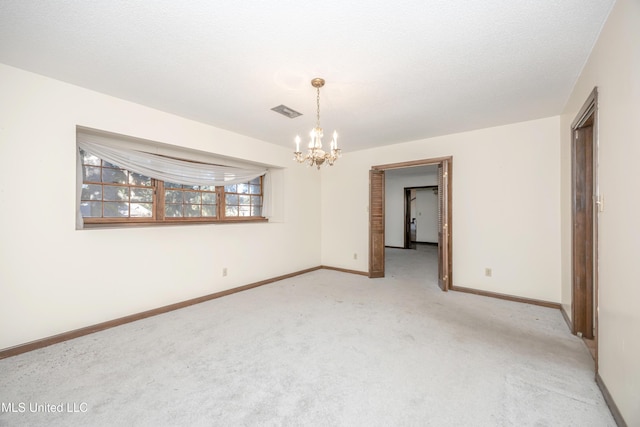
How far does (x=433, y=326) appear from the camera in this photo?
2.71 meters

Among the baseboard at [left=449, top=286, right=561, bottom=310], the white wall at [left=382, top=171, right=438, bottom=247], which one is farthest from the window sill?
the white wall at [left=382, top=171, right=438, bottom=247]

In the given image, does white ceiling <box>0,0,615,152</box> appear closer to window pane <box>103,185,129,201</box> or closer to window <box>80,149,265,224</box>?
window <box>80,149,265,224</box>

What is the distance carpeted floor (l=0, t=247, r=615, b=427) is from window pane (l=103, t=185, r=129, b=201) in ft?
4.69

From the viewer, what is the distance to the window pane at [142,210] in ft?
10.3

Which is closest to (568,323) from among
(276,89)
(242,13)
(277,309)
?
(277,309)

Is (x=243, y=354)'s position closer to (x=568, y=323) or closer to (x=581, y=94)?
(x=568, y=323)

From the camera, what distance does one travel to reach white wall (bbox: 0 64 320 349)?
218 cm

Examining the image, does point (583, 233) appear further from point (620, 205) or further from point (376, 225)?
point (376, 225)

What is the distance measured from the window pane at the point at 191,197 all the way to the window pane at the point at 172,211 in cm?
14

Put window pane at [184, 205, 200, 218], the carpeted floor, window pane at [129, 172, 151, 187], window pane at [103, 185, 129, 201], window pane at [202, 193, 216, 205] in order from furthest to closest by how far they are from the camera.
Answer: window pane at [202, 193, 216, 205], window pane at [184, 205, 200, 218], window pane at [129, 172, 151, 187], window pane at [103, 185, 129, 201], the carpeted floor

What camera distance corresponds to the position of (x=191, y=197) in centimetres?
367

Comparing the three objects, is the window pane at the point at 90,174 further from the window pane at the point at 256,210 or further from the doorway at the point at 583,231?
the doorway at the point at 583,231

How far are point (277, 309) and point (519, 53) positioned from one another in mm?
3375

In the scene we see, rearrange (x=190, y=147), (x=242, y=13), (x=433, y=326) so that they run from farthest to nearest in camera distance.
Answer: (x=190, y=147) < (x=433, y=326) < (x=242, y=13)
